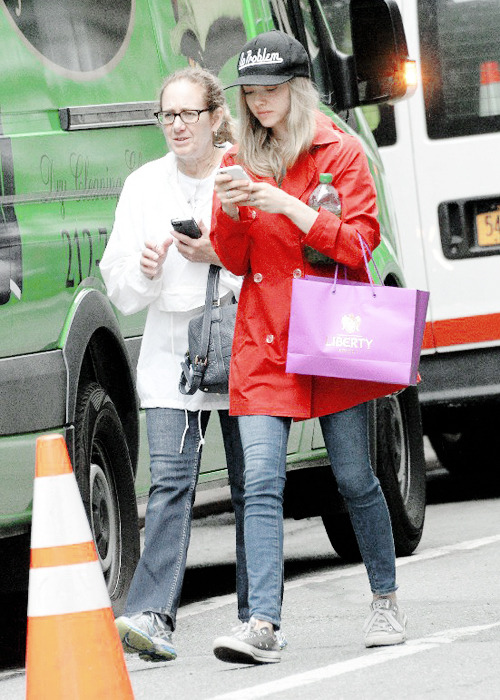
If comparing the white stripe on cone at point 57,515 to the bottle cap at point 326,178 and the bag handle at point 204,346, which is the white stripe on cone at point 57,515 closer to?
the bag handle at point 204,346

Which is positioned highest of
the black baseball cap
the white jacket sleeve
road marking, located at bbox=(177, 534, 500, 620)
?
the black baseball cap

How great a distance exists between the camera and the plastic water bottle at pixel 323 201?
5.49 meters

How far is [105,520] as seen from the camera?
6.38 m

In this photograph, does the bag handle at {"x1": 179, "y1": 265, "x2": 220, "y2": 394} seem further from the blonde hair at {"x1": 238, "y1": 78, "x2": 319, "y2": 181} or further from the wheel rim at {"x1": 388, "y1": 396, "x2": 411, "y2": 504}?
the wheel rim at {"x1": 388, "y1": 396, "x2": 411, "y2": 504}

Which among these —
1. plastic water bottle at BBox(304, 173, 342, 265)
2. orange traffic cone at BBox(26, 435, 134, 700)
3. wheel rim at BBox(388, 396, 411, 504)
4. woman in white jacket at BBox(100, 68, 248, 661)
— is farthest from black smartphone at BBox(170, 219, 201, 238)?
wheel rim at BBox(388, 396, 411, 504)

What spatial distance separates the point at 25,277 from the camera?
573 centimetres

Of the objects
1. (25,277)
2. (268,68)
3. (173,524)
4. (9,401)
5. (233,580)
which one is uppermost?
(268,68)

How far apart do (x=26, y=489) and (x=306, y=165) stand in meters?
1.27

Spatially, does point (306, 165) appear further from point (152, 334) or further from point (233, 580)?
point (233, 580)

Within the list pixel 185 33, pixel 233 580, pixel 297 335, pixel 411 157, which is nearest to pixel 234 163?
pixel 297 335

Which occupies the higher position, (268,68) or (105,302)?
(268,68)

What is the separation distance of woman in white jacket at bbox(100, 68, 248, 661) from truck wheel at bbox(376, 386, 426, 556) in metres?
2.40

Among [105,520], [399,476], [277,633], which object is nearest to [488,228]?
[399,476]

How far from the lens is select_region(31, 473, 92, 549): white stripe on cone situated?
472 cm
